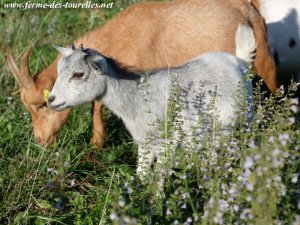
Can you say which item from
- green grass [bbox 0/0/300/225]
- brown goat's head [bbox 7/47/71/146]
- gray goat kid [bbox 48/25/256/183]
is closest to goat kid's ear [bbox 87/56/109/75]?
gray goat kid [bbox 48/25/256/183]

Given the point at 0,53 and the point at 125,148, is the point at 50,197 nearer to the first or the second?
the point at 125,148

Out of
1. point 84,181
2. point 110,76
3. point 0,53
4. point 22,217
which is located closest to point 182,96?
point 110,76

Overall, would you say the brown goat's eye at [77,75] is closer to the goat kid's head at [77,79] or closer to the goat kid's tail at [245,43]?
the goat kid's head at [77,79]

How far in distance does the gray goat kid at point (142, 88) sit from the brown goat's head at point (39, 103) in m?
0.98

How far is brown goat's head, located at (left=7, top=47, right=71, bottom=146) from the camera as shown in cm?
669

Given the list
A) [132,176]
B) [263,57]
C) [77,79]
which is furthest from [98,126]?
[132,176]

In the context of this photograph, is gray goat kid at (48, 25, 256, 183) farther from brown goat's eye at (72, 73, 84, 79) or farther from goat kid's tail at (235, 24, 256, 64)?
goat kid's tail at (235, 24, 256, 64)

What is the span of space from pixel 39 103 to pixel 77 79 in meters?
1.35

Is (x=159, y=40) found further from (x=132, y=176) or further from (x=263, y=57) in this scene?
(x=132, y=176)

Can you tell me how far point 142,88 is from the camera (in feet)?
19.0

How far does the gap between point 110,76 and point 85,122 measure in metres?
1.52

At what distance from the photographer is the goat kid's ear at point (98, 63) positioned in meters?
5.52

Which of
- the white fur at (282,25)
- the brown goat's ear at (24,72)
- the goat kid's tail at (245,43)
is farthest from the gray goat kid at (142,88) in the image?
the white fur at (282,25)

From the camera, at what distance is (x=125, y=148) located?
21.9 feet
